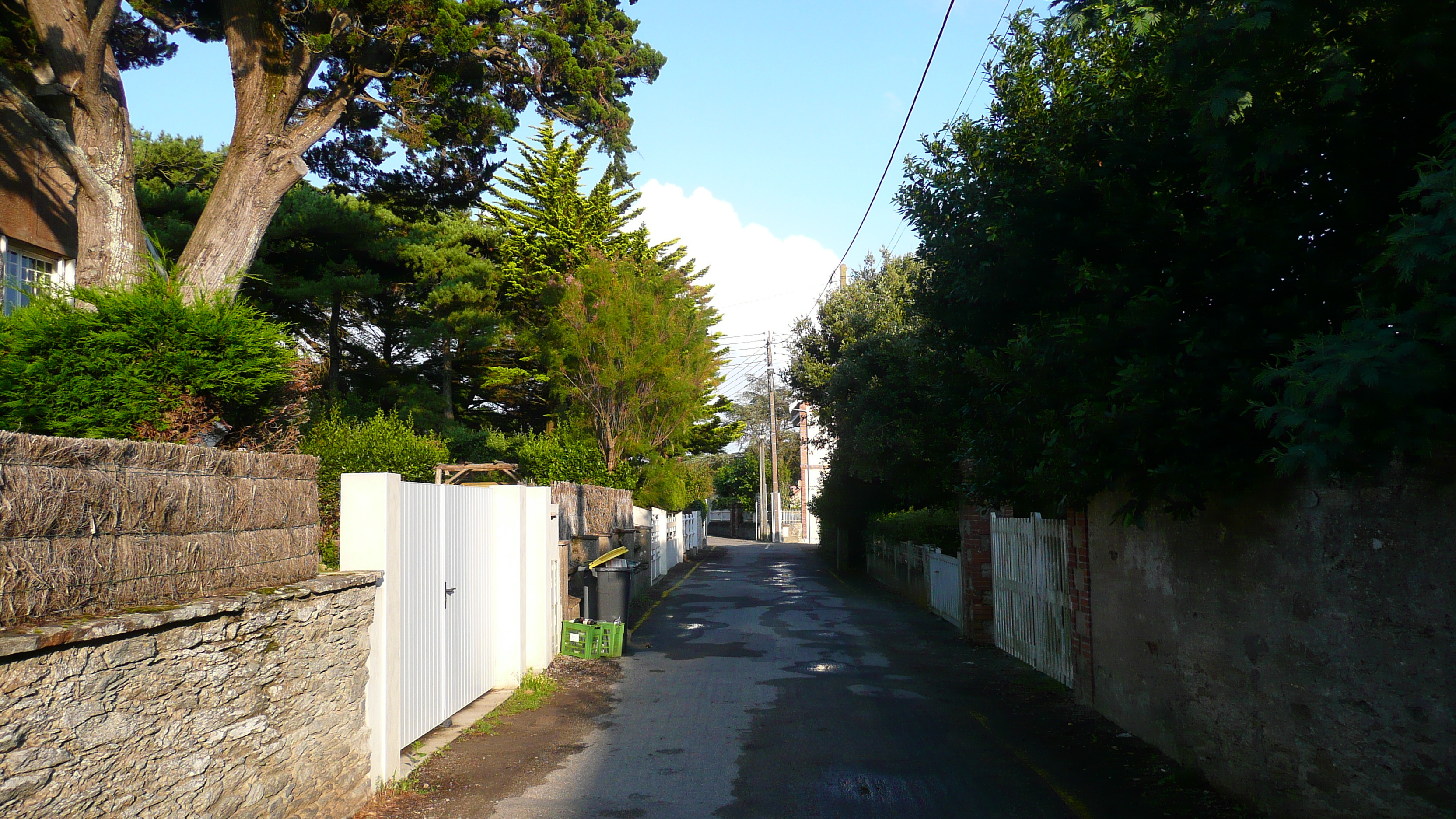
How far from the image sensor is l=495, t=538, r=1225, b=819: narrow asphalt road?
6492 mm

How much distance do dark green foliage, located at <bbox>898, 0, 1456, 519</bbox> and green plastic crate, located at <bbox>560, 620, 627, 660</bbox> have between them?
6129 millimetres

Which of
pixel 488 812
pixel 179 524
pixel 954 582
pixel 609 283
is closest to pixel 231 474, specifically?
pixel 179 524

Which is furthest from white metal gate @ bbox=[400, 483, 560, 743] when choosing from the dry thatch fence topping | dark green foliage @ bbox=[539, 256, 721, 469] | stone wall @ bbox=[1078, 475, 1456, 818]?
dark green foliage @ bbox=[539, 256, 721, 469]

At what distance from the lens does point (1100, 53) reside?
9758 mm

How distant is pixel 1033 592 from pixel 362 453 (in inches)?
377

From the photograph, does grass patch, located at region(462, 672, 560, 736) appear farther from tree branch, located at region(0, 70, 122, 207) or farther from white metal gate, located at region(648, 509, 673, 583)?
white metal gate, located at region(648, 509, 673, 583)

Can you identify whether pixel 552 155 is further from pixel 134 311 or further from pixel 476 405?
pixel 134 311

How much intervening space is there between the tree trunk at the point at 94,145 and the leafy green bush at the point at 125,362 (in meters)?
5.00

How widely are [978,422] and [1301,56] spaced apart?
17.5 feet

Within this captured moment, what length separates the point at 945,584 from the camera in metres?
17.1

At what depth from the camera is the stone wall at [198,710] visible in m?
3.42

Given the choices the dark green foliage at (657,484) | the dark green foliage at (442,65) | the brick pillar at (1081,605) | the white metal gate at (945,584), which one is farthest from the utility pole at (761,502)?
the brick pillar at (1081,605)

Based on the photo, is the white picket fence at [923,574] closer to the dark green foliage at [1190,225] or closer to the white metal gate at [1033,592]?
the white metal gate at [1033,592]

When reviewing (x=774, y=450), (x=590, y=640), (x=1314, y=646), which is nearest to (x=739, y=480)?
(x=774, y=450)
